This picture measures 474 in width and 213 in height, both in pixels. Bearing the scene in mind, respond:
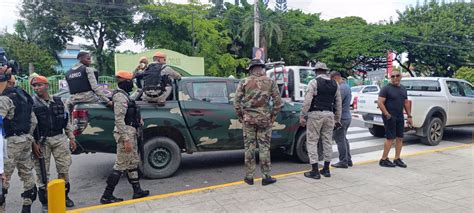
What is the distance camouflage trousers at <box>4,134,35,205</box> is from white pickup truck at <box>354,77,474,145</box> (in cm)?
778

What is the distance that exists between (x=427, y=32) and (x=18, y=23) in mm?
40583

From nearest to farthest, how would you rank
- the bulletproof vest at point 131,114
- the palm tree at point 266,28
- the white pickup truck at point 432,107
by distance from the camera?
the bulletproof vest at point 131,114
the white pickup truck at point 432,107
the palm tree at point 266,28

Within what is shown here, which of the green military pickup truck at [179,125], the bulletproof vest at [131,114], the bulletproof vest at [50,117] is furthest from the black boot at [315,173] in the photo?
the bulletproof vest at [50,117]

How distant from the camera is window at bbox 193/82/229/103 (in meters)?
6.04

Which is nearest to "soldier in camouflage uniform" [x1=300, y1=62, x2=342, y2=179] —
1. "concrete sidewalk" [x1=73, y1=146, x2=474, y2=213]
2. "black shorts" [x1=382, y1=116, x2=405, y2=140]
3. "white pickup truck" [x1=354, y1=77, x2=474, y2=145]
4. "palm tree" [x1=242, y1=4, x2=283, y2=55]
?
"concrete sidewalk" [x1=73, y1=146, x2=474, y2=213]

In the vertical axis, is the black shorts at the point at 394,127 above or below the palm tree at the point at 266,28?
below

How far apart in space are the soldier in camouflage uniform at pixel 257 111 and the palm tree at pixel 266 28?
25.6 meters

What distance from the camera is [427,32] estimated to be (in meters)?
31.5

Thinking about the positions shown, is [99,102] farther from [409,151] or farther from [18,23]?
[18,23]

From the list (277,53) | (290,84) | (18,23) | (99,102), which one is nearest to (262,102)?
(99,102)

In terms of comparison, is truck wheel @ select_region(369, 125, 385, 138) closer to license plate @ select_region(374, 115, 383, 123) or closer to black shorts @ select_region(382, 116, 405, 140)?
license plate @ select_region(374, 115, 383, 123)

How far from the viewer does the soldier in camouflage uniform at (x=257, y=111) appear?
4.99 m

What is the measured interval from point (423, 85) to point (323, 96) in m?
5.47

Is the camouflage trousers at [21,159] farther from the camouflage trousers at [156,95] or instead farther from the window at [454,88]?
the window at [454,88]
